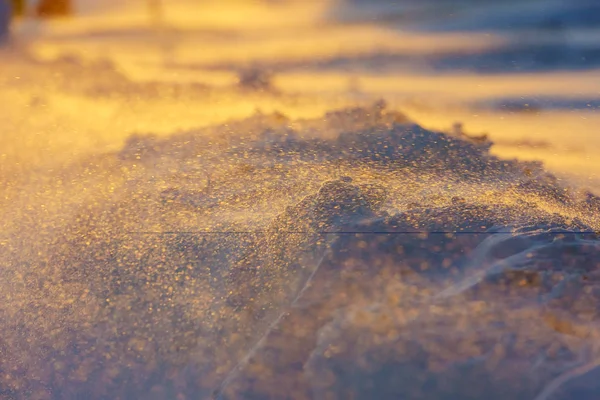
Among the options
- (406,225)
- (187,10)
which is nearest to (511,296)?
(406,225)

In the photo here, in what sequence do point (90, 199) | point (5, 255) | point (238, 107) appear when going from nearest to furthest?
point (5, 255) < point (90, 199) < point (238, 107)

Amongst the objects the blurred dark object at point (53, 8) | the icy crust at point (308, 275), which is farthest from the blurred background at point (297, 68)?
the icy crust at point (308, 275)

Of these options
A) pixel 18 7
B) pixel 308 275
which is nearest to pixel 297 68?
pixel 308 275

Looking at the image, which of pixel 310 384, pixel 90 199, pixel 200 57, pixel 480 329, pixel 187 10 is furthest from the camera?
pixel 187 10

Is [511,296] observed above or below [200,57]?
below

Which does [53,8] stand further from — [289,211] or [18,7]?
[289,211]

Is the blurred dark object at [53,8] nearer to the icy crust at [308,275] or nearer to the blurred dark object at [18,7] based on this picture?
the blurred dark object at [18,7]

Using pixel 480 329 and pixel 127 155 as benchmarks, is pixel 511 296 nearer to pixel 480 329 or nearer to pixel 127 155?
pixel 480 329
